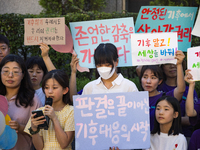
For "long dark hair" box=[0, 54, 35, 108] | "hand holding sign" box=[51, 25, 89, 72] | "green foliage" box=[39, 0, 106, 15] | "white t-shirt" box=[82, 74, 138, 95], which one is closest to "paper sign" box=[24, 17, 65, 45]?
"hand holding sign" box=[51, 25, 89, 72]

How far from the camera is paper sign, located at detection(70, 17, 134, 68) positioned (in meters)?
3.72

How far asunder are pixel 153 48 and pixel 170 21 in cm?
76

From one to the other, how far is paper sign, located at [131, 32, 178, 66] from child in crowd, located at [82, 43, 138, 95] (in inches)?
24.0

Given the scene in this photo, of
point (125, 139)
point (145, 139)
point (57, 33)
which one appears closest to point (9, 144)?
point (125, 139)

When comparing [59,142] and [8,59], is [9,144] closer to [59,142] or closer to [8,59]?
[59,142]

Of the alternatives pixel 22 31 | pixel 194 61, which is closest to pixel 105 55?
pixel 194 61

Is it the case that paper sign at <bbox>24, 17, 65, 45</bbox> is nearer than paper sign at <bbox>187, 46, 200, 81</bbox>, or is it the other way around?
paper sign at <bbox>187, 46, 200, 81</bbox>

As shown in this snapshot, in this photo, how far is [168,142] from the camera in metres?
2.72

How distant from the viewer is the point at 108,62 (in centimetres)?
281

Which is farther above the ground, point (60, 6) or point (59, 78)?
point (60, 6)

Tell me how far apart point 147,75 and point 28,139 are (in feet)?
5.51

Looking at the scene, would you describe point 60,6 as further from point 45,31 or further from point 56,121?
point 56,121

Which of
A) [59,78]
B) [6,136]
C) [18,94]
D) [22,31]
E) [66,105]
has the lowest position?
[6,136]

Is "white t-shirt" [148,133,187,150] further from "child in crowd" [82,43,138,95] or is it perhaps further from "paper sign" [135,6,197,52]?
"paper sign" [135,6,197,52]
